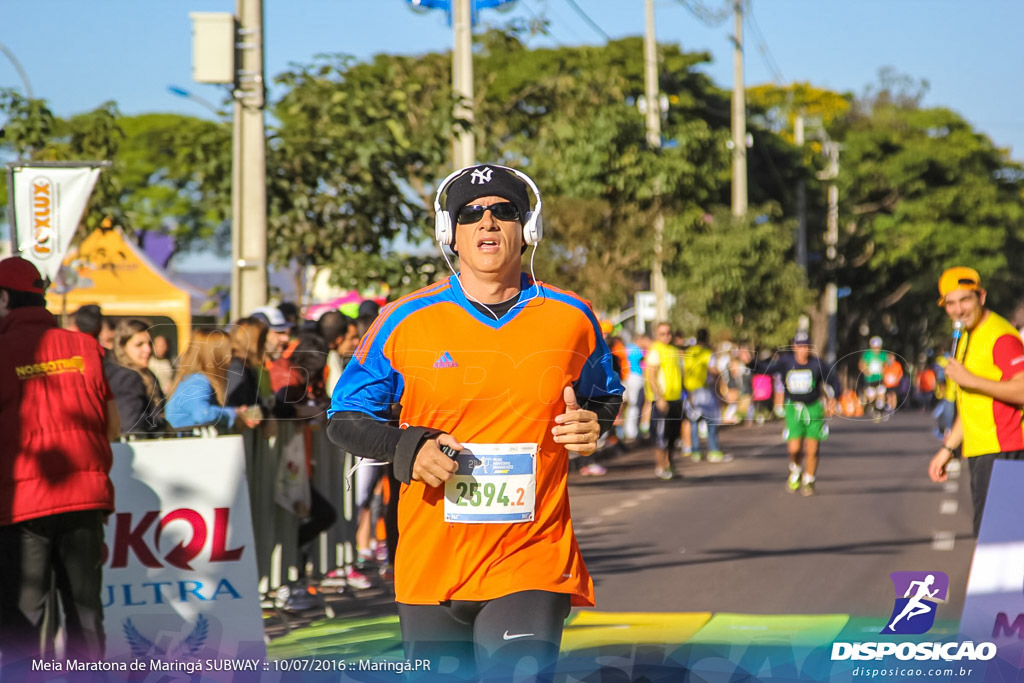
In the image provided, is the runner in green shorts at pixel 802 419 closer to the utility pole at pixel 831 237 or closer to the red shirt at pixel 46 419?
the red shirt at pixel 46 419

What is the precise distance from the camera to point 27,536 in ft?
19.3

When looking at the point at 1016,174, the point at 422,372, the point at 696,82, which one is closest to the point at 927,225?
the point at 1016,174

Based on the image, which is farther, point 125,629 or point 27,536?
point 125,629

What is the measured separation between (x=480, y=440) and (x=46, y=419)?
2.48 meters

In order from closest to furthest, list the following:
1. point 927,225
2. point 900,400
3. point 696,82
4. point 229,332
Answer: point 900,400 → point 229,332 → point 696,82 → point 927,225

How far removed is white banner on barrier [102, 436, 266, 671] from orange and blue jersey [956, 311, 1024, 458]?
3.50 meters

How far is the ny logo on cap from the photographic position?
13.8 feet

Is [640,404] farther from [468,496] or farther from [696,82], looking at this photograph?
[696,82]

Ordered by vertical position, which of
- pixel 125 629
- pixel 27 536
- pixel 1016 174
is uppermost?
pixel 1016 174

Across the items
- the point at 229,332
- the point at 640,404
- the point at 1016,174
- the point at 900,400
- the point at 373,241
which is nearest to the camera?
the point at 900,400

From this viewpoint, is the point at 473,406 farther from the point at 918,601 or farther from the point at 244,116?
the point at 244,116

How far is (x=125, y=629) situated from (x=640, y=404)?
15.4m

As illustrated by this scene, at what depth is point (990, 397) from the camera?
7.30 meters

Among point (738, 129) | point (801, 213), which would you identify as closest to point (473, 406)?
point (738, 129)
